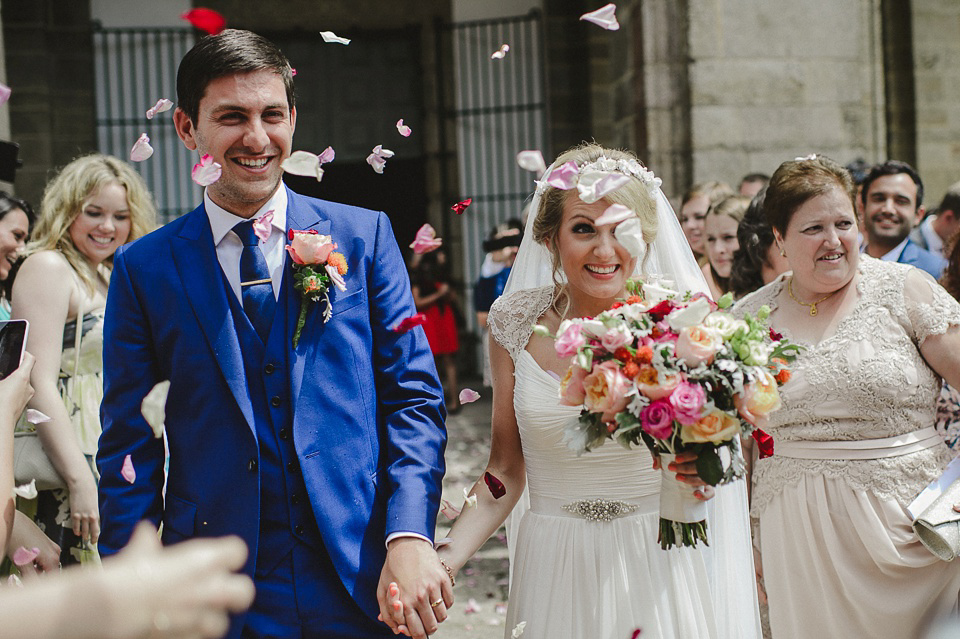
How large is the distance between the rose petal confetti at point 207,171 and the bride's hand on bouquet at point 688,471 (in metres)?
1.33

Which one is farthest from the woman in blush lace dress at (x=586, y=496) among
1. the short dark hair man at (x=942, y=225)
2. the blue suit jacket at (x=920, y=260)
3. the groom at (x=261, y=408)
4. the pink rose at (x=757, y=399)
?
the short dark hair man at (x=942, y=225)

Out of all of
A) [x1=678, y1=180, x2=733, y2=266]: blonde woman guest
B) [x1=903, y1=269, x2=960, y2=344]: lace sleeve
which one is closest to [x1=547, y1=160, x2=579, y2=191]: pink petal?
[x1=903, y1=269, x2=960, y2=344]: lace sleeve

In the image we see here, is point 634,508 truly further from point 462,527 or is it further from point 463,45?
point 463,45

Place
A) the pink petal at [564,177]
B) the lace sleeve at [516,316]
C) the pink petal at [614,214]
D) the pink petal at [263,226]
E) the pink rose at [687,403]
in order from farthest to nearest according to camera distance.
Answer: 1. the lace sleeve at [516,316]
2. the pink petal at [564,177]
3. the pink petal at [614,214]
4. the pink petal at [263,226]
5. the pink rose at [687,403]

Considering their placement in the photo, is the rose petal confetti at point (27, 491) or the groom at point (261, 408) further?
the rose petal confetti at point (27, 491)

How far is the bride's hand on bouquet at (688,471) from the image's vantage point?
2531mm

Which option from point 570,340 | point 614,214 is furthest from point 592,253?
point 570,340

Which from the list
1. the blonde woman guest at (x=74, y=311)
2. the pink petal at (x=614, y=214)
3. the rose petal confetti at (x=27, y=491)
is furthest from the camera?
the blonde woman guest at (x=74, y=311)

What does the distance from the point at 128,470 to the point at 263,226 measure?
0.70 meters

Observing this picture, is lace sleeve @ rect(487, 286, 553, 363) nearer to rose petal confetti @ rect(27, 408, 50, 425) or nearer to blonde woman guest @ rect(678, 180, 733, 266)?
rose petal confetti @ rect(27, 408, 50, 425)

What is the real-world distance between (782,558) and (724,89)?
5.38 m

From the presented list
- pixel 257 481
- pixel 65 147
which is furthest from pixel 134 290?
pixel 65 147

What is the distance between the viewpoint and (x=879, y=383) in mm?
3408

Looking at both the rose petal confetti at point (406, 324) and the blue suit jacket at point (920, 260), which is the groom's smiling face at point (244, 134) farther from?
the blue suit jacket at point (920, 260)
